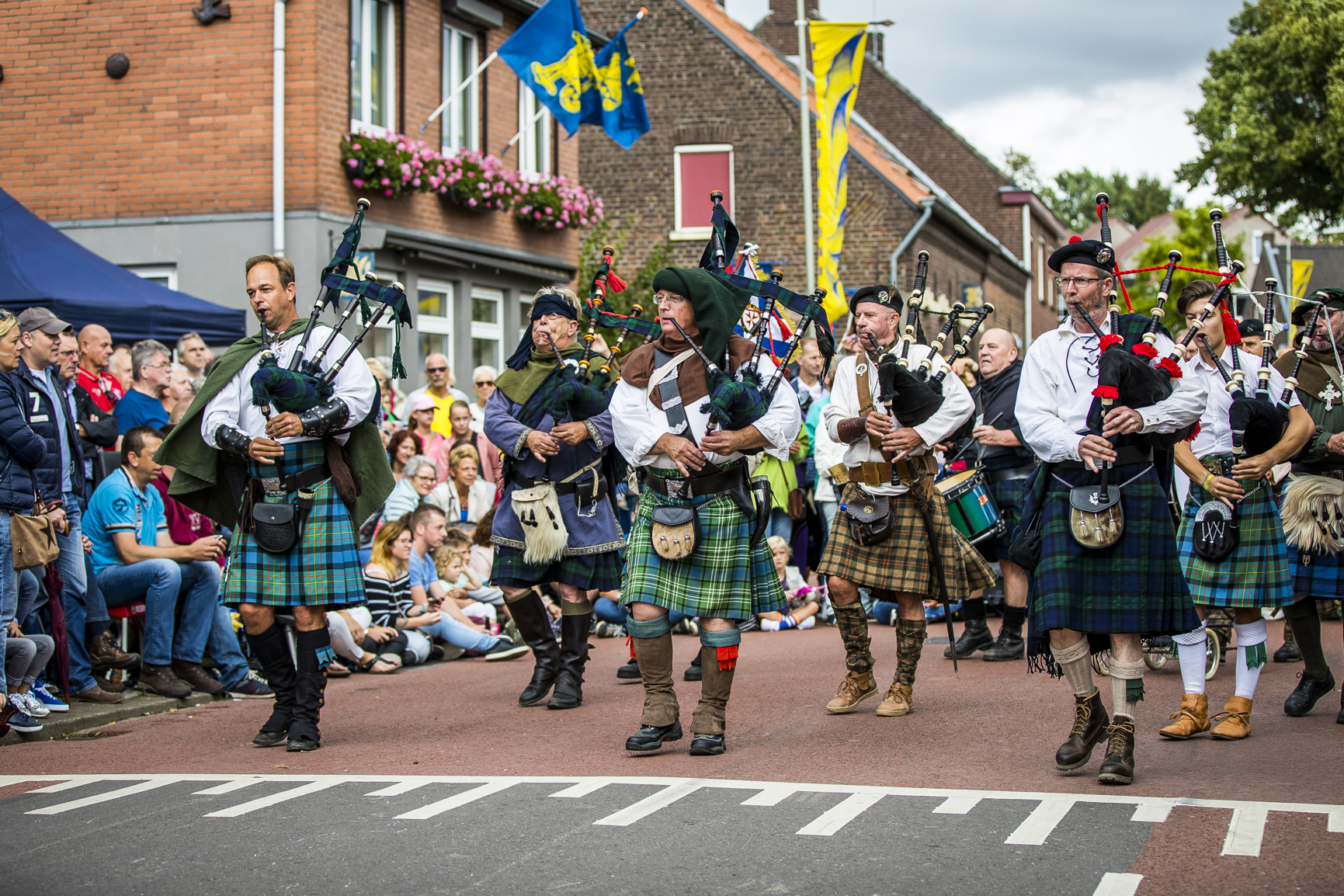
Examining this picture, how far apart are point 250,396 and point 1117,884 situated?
4.43 m

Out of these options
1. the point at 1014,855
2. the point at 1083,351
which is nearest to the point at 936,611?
the point at 1083,351

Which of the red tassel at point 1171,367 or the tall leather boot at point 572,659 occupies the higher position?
the red tassel at point 1171,367

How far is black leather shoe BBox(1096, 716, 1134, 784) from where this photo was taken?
5617 millimetres

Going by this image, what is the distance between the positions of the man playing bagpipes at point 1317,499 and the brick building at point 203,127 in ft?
36.0

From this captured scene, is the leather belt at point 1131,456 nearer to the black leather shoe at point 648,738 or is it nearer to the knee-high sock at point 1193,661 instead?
the knee-high sock at point 1193,661

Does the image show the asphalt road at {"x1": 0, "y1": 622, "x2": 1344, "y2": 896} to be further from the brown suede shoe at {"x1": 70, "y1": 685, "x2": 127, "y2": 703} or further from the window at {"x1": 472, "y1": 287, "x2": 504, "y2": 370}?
the window at {"x1": 472, "y1": 287, "x2": 504, "y2": 370}

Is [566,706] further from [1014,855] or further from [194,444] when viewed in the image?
[1014,855]

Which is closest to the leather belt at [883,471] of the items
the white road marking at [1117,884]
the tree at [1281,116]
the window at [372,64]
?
the white road marking at [1117,884]

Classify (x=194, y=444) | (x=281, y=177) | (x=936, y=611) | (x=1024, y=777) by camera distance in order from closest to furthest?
(x=1024, y=777) < (x=194, y=444) < (x=936, y=611) < (x=281, y=177)

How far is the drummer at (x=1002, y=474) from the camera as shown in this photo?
9.60m

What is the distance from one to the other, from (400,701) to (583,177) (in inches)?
803

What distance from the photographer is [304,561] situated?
6.86 m

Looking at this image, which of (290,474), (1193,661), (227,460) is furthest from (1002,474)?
(227,460)

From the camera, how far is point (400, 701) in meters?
8.61
